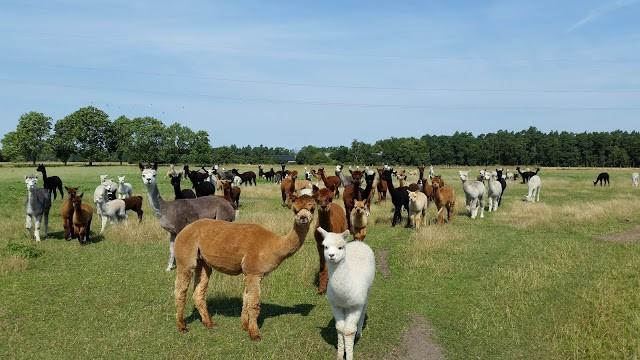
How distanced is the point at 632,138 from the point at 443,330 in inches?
4800

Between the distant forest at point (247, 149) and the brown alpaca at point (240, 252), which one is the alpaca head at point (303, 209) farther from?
the distant forest at point (247, 149)

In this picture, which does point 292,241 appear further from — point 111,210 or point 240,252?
point 111,210

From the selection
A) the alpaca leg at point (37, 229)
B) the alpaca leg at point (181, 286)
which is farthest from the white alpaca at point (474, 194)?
the alpaca leg at point (37, 229)

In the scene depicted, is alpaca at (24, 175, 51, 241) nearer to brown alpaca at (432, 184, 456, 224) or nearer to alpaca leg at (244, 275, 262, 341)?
alpaca leg at (244, 275, 262, 341)

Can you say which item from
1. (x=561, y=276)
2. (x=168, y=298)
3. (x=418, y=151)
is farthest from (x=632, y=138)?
(x=168, y=298)

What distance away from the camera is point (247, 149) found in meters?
158

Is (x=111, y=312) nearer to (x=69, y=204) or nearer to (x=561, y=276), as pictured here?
(x=69, y=204)

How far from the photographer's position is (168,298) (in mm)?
8641

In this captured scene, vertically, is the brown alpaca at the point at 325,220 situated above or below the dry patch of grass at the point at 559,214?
above

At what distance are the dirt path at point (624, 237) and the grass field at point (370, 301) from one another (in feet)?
2.03

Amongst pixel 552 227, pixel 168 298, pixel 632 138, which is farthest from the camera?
pixel 632 138

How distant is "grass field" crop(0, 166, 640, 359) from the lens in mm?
6547

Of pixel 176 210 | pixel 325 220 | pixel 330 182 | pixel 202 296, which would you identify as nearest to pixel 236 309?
pixel 202 296

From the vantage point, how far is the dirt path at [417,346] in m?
6.28
